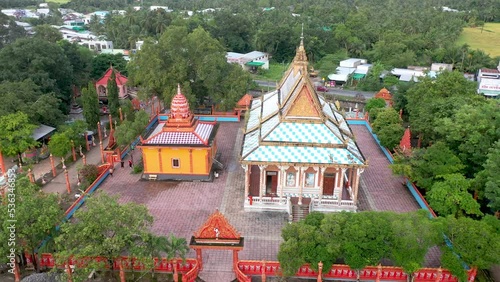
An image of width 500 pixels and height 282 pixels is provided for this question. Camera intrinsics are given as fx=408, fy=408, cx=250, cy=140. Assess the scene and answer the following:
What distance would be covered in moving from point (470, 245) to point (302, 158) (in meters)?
9.43

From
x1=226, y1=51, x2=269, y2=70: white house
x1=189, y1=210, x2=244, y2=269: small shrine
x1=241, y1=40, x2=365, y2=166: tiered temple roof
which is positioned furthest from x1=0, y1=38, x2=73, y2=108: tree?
x1=226, y1=51, x2=269, y2=70: white house

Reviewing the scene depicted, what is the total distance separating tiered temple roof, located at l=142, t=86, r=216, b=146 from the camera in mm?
26922

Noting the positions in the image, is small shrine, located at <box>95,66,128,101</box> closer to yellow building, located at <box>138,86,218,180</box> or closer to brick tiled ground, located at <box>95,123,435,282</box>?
brick tiled ground, located at <box>95,123,435,282</box>

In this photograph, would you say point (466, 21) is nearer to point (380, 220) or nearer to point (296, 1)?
point (296, 1)

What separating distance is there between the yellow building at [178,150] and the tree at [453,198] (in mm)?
13913

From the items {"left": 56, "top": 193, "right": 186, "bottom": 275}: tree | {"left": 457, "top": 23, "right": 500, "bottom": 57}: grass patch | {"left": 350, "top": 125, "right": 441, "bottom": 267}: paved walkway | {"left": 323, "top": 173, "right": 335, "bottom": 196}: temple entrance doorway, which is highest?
{"left": 457, "top": 23, "right": 500, "bottom": 57}: grass patch

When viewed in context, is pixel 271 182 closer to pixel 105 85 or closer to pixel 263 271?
pixel 263 271

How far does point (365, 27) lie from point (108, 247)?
72.0 metres

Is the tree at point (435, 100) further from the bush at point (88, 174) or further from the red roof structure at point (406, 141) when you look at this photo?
the bush at point (88, 174)

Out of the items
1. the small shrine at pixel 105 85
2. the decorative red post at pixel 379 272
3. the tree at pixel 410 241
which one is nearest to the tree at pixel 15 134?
the small shrine at pixel 105 85

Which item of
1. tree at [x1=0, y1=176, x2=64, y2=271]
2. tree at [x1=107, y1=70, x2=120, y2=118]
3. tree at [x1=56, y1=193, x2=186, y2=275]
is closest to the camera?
tree at [x1=56, y1=193, x2=186, y2=275]

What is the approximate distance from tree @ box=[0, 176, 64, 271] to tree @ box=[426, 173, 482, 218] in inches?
742

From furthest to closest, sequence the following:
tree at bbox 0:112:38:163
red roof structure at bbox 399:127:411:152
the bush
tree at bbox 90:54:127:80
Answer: tree at bbox 90:54:127:80 → red roof structure at bbox 399:127:411:152 → tree at bbox 0:112:38:163 → the bush

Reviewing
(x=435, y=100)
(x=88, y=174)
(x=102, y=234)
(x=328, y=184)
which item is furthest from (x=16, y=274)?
(x=435, y=100)
